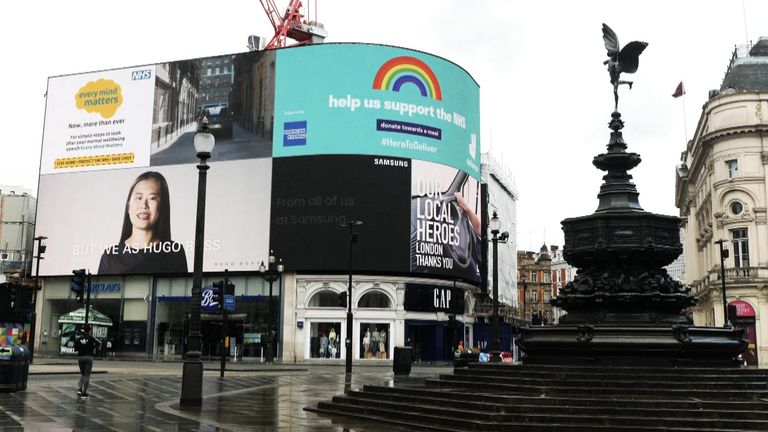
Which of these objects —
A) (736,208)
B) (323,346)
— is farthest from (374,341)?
(736,208)

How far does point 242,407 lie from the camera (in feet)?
59.6

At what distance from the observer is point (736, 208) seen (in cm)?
5666

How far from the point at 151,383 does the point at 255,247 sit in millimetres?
32539

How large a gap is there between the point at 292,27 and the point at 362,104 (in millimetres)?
20137

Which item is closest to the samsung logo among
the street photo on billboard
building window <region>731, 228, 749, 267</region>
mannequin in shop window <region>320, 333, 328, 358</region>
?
the street photo on billboard

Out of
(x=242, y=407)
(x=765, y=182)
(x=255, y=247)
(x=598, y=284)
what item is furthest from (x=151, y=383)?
(x=765, y=182)

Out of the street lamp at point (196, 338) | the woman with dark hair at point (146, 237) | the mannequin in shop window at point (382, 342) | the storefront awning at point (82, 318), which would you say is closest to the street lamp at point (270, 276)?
the mannequin in shop window at point (382, 342)

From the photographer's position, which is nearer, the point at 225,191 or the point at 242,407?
the point at 242,407

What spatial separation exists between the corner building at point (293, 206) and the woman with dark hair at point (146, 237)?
12 cm

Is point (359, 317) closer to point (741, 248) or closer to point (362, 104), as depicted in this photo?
point (362, 104)

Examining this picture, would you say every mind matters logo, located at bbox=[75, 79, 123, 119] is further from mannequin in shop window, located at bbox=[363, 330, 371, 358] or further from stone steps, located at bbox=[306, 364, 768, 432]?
stone steps, located at bbox=[306, 364, 768, 432]

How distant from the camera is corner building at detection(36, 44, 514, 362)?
57.5m

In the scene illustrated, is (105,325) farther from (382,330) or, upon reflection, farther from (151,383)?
(151,383)

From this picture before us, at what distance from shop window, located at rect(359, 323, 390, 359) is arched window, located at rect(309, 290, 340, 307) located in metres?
2.91
